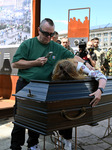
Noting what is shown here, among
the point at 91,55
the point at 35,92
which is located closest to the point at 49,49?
the point at 35,92

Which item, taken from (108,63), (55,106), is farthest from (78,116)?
(108,63)


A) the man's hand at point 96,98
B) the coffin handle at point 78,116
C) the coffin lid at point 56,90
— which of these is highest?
the coffin lid at point 56,90

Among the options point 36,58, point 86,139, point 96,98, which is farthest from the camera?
point 86,139

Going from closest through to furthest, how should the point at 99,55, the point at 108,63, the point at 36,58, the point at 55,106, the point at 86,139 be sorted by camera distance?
the point at 55,106
the point at 36,58
the point at 86,139
the point at 99,55
the point at 108,63

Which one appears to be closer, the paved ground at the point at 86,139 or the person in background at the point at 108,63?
the paved ground at the point at 86,139

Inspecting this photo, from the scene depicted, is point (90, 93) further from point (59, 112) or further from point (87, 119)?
point (59, 112)

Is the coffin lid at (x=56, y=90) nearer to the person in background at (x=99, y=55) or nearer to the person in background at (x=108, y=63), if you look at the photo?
the person in background at (x=99, y=55)

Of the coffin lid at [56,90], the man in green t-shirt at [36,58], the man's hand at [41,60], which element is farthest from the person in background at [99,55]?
the coffin lid at [56,90]

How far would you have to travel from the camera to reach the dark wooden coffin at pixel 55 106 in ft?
5.62

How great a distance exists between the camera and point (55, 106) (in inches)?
67.8

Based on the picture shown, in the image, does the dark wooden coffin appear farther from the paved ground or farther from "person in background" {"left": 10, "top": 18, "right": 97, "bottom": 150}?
the paved ground

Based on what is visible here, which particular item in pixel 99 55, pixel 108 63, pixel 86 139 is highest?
pixel 99 55

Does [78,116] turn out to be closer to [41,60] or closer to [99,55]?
[41,60]

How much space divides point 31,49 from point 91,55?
2.45 m
